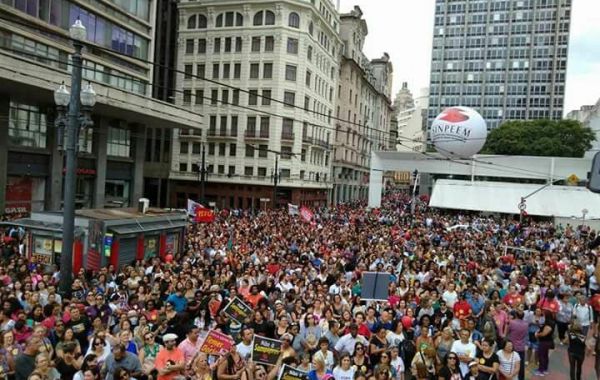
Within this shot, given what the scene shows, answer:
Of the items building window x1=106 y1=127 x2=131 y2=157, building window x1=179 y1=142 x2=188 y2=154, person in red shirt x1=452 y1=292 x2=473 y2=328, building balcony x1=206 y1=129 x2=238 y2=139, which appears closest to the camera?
person in red shirt x1=452 y1=292 x2=473 y2=328

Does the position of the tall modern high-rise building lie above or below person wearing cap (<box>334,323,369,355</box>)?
above

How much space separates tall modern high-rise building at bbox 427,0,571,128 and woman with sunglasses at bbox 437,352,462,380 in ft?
371

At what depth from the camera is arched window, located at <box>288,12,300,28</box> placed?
51.9 meters

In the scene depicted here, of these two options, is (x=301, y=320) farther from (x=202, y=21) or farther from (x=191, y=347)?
(x=202, y=21)

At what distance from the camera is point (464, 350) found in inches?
329

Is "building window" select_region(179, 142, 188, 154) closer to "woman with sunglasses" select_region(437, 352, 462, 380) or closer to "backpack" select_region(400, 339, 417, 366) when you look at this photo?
"backpack" select_region(400, 339, 417, 366)

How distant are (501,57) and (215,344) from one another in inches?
4655

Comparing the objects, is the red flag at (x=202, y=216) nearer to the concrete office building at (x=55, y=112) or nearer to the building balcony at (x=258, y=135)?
the concrete office building at (x=55, y=112)

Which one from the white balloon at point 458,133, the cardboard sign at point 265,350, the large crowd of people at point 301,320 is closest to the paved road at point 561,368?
the large crowd of people at point 301,320

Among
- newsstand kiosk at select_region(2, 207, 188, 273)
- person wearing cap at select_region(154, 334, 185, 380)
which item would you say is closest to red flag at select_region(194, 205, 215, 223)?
newsstand kiosk at select_region(2, 207, 188, 273)

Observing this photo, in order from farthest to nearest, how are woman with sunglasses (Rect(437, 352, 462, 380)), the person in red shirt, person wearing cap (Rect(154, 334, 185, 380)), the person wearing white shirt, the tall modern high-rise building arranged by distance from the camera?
the tall modern high-rise building < the person in red shirt < the person wearing white shirt < woman with sunglasses (Rect(437, 352, 462, 380)) < person wearing cap (Rect(154, 334, 185, 380))

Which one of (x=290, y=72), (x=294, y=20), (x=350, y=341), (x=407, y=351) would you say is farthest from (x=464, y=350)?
(x=294, y=20)

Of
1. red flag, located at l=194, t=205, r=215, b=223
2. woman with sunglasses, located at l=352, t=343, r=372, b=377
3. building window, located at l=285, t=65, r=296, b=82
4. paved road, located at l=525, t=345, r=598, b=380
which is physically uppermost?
building window, located at l=285, t=65, r=296, b=82

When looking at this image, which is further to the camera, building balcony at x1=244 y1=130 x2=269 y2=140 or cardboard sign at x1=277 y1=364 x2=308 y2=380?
building balcony at x1=244 y1=130 x2=269 y2=140
